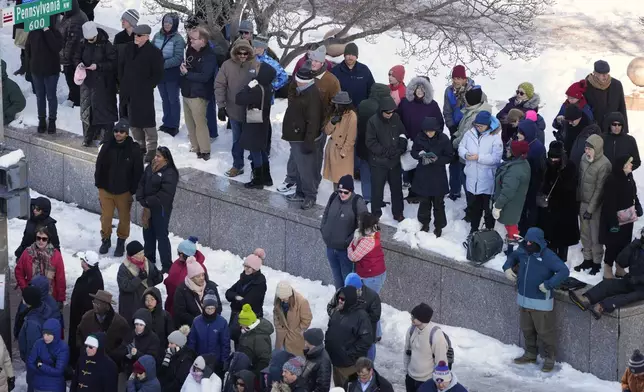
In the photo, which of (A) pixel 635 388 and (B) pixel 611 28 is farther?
(B) pixel 611 28

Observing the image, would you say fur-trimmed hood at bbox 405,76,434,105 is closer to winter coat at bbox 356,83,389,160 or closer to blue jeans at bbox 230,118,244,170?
winter coat at bbox 356,83,389,160

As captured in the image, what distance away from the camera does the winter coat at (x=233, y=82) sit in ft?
66.4

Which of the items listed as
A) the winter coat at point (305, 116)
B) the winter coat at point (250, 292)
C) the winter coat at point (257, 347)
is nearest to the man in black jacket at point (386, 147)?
the winter coat at point (305, 116)

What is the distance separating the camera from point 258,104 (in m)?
20.0

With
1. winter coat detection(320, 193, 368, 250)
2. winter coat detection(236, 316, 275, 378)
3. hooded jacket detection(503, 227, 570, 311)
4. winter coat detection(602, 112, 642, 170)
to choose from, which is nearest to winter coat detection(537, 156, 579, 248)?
winter coat detection(602, 112, 642, 170)

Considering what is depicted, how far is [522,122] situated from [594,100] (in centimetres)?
152

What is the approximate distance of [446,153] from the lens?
18.5 meters

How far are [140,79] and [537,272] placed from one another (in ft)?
21.8

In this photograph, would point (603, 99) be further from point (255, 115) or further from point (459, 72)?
point (255, 115)

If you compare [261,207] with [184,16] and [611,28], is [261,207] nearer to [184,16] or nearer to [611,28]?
[184,16]

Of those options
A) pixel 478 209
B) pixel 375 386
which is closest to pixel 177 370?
pixel 375 386

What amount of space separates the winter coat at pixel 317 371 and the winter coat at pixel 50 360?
8.60 feet

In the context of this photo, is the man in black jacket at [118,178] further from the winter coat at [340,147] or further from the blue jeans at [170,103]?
the winter coat at [340,147]

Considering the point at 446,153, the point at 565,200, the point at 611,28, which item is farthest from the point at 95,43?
the point at 611,28
